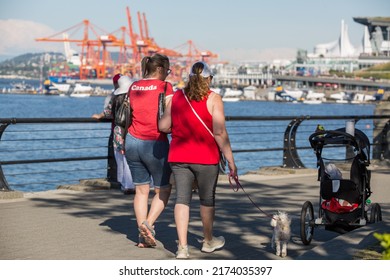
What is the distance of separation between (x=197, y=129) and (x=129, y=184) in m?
4.70

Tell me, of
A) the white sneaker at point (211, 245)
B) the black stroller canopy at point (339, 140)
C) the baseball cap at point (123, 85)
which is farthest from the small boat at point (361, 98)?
the white sneaker at point (211, 245)

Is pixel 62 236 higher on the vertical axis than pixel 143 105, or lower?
lower

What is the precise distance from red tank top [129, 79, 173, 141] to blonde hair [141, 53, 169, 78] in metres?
0.09

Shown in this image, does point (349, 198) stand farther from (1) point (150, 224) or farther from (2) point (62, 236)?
(2) point (62, 236)

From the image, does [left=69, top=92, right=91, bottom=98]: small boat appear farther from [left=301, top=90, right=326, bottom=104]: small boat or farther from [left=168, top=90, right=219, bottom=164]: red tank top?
[left=168, top=90, right=219, bottom=164]: red tank top

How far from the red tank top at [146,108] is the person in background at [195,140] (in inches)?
19.2

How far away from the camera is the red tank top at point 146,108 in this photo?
27.4 feet

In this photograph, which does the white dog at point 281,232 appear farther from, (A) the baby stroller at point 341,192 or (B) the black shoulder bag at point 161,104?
(B) the black shoulder bag at point 161,104

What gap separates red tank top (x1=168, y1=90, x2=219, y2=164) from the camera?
25.1 feet

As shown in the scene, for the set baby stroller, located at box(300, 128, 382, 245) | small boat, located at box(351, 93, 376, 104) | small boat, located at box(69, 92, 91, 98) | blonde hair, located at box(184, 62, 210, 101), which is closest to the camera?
blonde hair, located at box(184, 62, 210, 101)

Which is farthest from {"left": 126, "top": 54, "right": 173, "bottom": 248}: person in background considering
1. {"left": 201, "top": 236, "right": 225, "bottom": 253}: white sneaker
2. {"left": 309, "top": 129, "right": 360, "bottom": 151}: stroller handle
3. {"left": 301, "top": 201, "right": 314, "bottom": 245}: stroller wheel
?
{"left": 309, "top": 129, "right": 360, "bottom": 151}: stroller handle

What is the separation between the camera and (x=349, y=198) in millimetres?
9109
